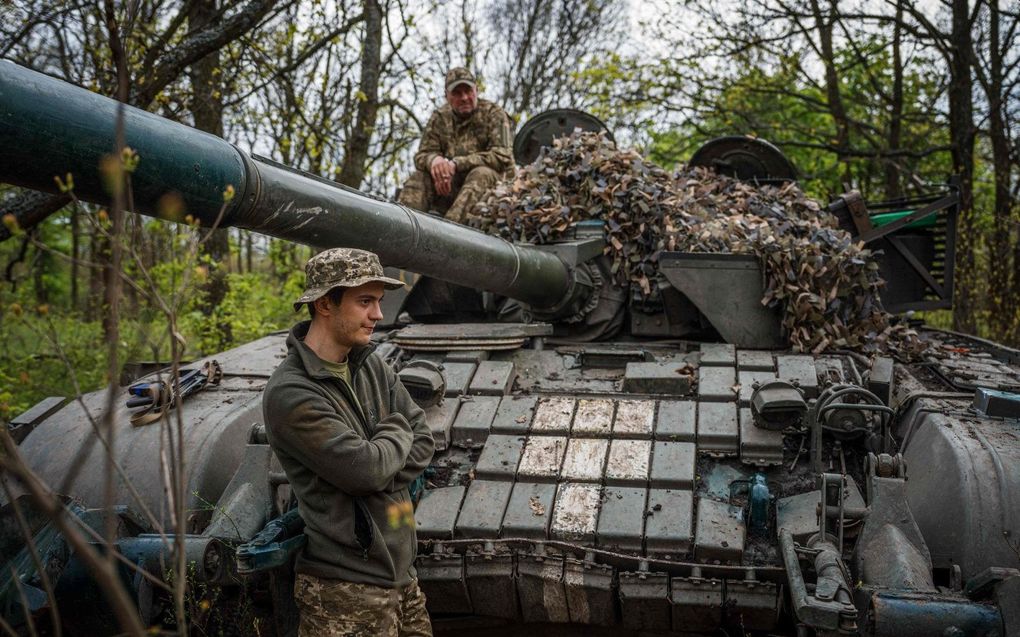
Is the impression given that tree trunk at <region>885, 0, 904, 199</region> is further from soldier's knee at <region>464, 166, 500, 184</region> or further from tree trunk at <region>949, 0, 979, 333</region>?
soldier's knee at <region>464, 166, 500, 184</region>

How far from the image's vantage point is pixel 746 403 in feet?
15.2

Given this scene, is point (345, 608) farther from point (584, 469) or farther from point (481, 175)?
point (481, 175)

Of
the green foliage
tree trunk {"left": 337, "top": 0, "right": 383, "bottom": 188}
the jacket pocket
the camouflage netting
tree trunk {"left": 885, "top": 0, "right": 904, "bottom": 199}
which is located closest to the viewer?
the jacket pocket

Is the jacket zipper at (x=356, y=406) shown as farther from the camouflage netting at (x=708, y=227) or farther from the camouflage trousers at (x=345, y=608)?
the camouflage netting at (x=708, y=227)

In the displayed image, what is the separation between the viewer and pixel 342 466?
3.05 metres

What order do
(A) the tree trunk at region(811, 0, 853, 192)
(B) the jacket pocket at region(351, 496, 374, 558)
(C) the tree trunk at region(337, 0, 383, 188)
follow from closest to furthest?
(B) the jacket pocket at region(351, 496, 374, 558)
(C) the tree trunk at region(337, 0, 383, 188)
(A) the tree trunk at region(811, 0, 853, 192)

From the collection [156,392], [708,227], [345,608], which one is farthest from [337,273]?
[708,227]

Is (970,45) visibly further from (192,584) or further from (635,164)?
(192,584)

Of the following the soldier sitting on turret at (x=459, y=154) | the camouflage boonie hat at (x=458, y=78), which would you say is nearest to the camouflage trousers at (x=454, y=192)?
the soldier sitting on turret at (x=459, y=154)

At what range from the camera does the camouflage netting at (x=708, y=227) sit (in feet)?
17.7

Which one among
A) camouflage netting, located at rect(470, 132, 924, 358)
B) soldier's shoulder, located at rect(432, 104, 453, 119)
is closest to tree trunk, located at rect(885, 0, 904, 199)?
camouflage netting, located at rect(470, 132, 924, 358)

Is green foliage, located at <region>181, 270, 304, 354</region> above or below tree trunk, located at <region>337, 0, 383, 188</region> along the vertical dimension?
below

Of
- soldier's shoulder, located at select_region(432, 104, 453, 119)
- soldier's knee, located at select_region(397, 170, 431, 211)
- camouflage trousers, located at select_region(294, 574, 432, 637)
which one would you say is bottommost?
camouflage trousers, located at select_region(294, 574, 432, 637)

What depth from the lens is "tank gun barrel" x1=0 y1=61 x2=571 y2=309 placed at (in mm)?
2506
